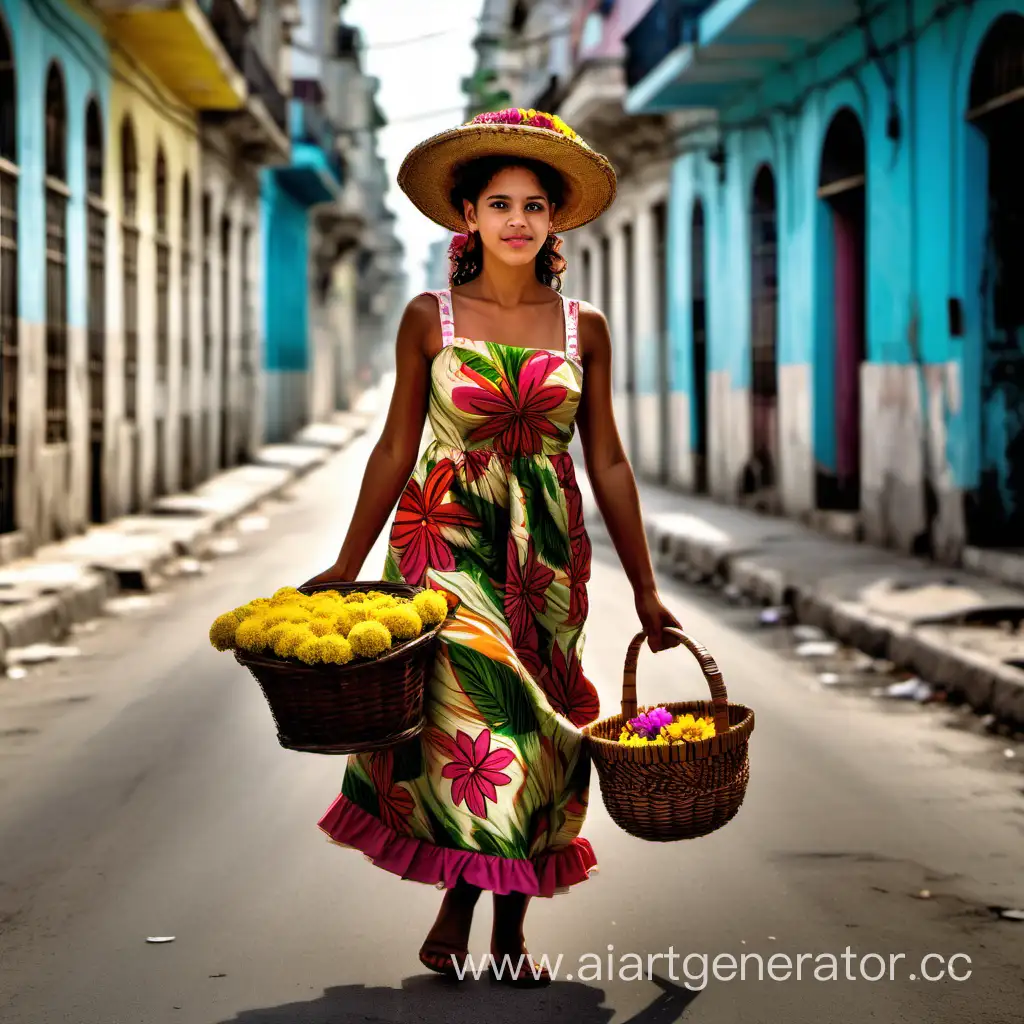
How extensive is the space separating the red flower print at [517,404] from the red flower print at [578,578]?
25cm

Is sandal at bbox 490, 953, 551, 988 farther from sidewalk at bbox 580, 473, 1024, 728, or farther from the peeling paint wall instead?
the peeling paint wall

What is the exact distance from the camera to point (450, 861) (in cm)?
348

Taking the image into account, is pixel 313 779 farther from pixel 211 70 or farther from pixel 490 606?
pixel 211 70

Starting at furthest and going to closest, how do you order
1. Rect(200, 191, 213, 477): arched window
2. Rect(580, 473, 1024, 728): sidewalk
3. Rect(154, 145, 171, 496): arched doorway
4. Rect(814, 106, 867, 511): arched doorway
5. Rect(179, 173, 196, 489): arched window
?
Rect(200, 191, 213, 477): arched window → Rect(179, 173, 196, 489): arched window → Rect(154, 145, 171, 496): arched doorway → Rect(814, 106, 867, 511): arched doorway → Rect(580, 473, 1024, 728): sidewalk

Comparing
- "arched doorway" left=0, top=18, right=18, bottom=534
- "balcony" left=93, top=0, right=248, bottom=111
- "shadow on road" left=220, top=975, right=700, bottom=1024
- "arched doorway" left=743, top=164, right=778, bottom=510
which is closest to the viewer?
"shadow on road" left=220, top=975, right=700, bottom=1024

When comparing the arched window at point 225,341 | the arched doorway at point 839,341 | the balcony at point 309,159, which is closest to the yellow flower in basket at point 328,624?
the arched doorway at point 839,341

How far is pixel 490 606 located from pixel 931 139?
8961mm

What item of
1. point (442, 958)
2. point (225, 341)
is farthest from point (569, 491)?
point (225, 341)

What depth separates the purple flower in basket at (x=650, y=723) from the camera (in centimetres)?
362

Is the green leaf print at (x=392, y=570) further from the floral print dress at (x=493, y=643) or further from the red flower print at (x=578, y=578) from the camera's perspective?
the red flower print at (x=578, y=578)

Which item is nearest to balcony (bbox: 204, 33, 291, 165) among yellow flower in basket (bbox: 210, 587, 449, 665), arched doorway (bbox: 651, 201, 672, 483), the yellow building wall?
the yellow building wall

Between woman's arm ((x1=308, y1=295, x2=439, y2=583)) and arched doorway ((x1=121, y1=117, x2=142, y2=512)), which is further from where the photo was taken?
arched doorway ((x1=121, y1=117, x2=142, y2=512))

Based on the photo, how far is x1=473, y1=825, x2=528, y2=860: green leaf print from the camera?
136 inches

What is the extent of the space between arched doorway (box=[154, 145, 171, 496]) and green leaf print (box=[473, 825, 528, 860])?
1524 centimetres
